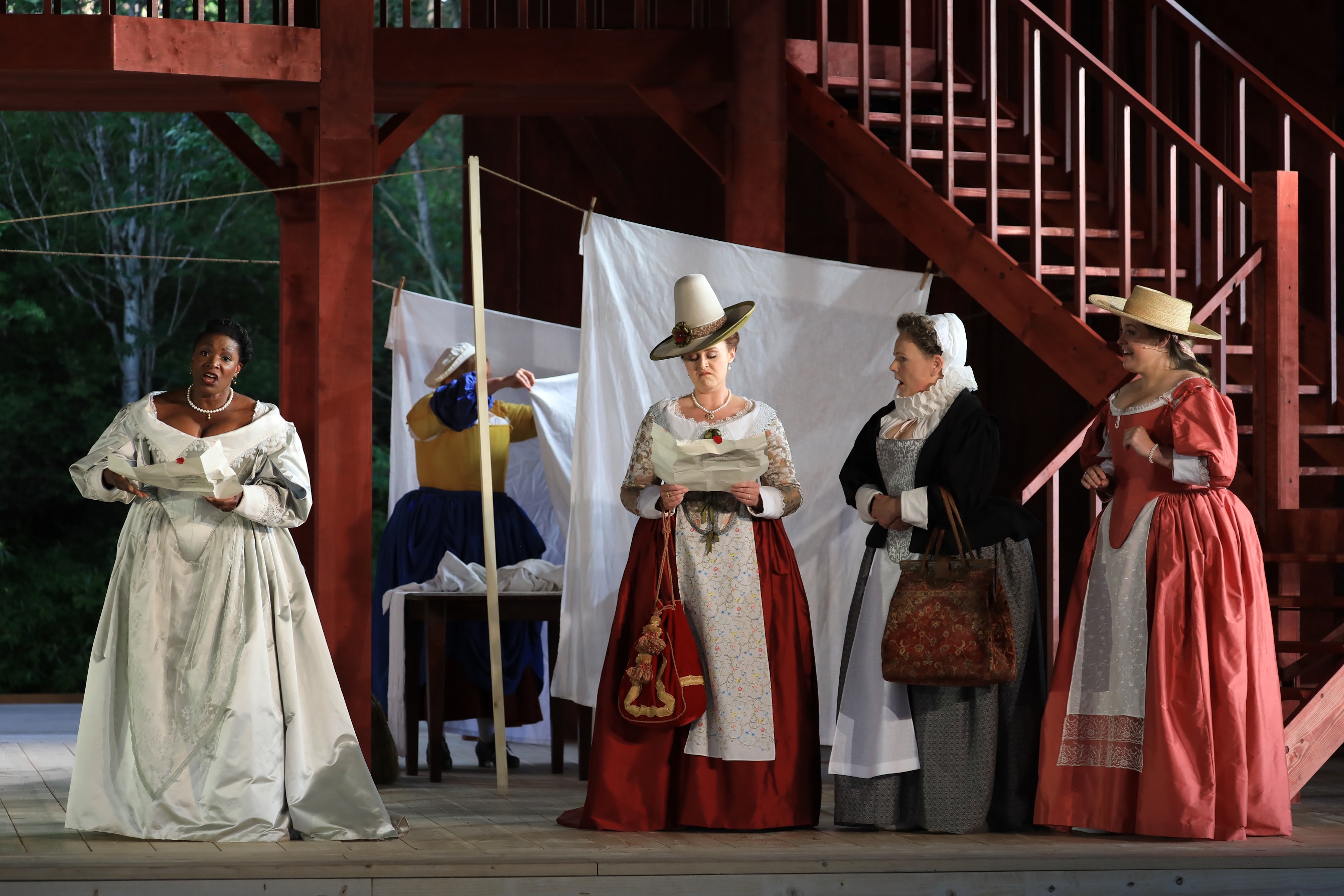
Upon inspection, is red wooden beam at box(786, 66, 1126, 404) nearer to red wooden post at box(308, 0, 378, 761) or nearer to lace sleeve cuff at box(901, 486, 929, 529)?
lace sleeve cuff at box(901, 486, 929, 529)

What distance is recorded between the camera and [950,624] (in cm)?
419

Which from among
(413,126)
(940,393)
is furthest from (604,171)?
(940,393)

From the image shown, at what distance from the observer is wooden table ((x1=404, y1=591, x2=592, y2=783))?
5508mm

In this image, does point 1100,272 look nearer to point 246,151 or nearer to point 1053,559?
point 1053,559

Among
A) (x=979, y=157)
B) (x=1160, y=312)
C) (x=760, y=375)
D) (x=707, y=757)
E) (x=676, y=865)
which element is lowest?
(x=676, y=865)

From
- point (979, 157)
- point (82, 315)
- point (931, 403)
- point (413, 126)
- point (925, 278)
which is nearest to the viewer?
point (931, 403)

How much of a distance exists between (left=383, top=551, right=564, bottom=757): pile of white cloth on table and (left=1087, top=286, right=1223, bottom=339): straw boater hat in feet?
7.48

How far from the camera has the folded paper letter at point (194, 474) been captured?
413cm

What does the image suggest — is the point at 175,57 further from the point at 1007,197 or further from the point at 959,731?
the point at 959,731

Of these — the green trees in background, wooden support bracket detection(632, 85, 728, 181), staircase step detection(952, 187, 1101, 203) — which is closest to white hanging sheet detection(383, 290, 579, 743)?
wooden support bracket detection(632, 85, 728, 181)

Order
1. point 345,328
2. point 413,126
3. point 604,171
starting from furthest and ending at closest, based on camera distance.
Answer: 1. point 604,171
2. point 413,126
3. point 345,328

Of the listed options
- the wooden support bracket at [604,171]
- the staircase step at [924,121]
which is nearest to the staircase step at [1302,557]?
the staircase step at [924,121]

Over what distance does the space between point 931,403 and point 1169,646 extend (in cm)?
89

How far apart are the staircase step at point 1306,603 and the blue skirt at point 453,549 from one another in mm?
2686
